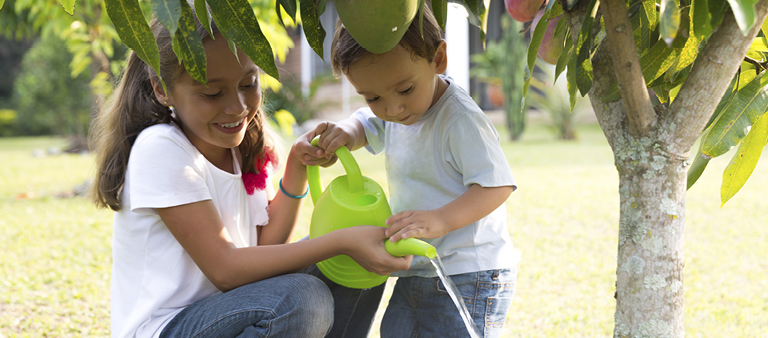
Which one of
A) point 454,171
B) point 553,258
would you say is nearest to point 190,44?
point 454,171

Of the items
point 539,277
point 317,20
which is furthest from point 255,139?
point 539,277

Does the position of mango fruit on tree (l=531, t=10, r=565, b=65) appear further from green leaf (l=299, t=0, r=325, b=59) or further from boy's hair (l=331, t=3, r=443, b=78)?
green leaf (l=299, t=0, r=325, b=59)

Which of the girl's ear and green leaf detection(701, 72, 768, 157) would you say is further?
the girl's ear

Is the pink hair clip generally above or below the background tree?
below

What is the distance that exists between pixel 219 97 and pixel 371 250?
49 cm

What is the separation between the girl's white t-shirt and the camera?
122 centimetres

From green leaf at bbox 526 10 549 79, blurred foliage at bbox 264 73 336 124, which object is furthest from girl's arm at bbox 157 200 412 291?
blurred foliage at bbox 264 73 336 124

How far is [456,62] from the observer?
9453 millimetres

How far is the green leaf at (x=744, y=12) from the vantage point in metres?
0.55

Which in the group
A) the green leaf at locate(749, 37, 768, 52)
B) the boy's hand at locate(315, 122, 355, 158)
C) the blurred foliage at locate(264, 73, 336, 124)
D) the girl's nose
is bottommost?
the blurred foliage at locate(264, 73, 336, 124)

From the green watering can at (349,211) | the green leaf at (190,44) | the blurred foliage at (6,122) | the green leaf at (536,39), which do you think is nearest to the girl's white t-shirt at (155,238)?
the green watering can at (349,211)

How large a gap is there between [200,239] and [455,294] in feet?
1.93

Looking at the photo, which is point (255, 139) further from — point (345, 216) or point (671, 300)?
point (671, 300)

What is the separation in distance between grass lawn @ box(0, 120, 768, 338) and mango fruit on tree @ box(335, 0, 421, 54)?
1.26 metres
